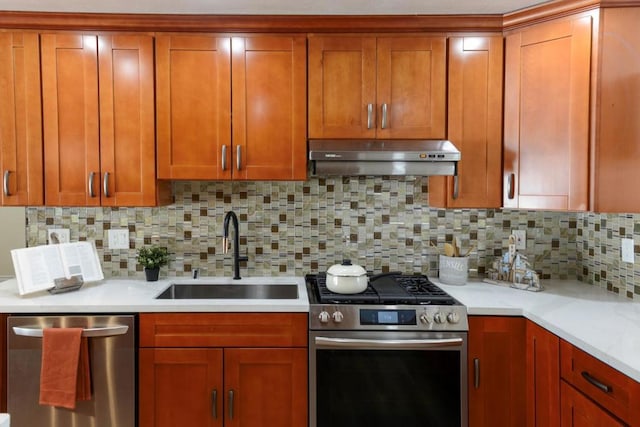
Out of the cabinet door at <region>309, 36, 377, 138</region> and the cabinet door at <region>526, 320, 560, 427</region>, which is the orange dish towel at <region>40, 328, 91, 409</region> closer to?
the cabinet door at <region>309, 36, 377, 138</region>

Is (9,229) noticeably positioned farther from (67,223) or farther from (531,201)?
(531,201)

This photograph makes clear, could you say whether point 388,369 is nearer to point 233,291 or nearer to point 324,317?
point 324,317

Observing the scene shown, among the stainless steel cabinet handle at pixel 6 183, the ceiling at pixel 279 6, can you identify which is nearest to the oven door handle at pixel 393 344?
the ceiling at pixel 279 6

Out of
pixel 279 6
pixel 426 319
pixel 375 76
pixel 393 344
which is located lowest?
pixel 393 344

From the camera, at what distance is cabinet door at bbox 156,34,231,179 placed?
219cm

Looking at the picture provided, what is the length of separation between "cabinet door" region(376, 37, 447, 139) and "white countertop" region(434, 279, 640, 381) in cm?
94

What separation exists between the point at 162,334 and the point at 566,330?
171cm

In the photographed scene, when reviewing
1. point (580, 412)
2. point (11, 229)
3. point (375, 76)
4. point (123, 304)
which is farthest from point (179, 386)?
point (375, 76)

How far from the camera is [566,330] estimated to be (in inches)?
61.7

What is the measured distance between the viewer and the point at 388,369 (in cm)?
191

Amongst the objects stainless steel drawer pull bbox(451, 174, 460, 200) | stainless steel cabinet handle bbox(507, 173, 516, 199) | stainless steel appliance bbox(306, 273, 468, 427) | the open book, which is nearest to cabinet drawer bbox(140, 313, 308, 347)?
stainless steel appliance bbox(306, 273, 468, 427)

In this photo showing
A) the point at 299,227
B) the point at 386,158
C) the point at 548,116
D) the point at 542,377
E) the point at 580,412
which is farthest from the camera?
the point at 299,227

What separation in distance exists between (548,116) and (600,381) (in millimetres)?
1210

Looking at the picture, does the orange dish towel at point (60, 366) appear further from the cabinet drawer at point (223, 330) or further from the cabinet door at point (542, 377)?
the cabinet door at point (542, 377)
